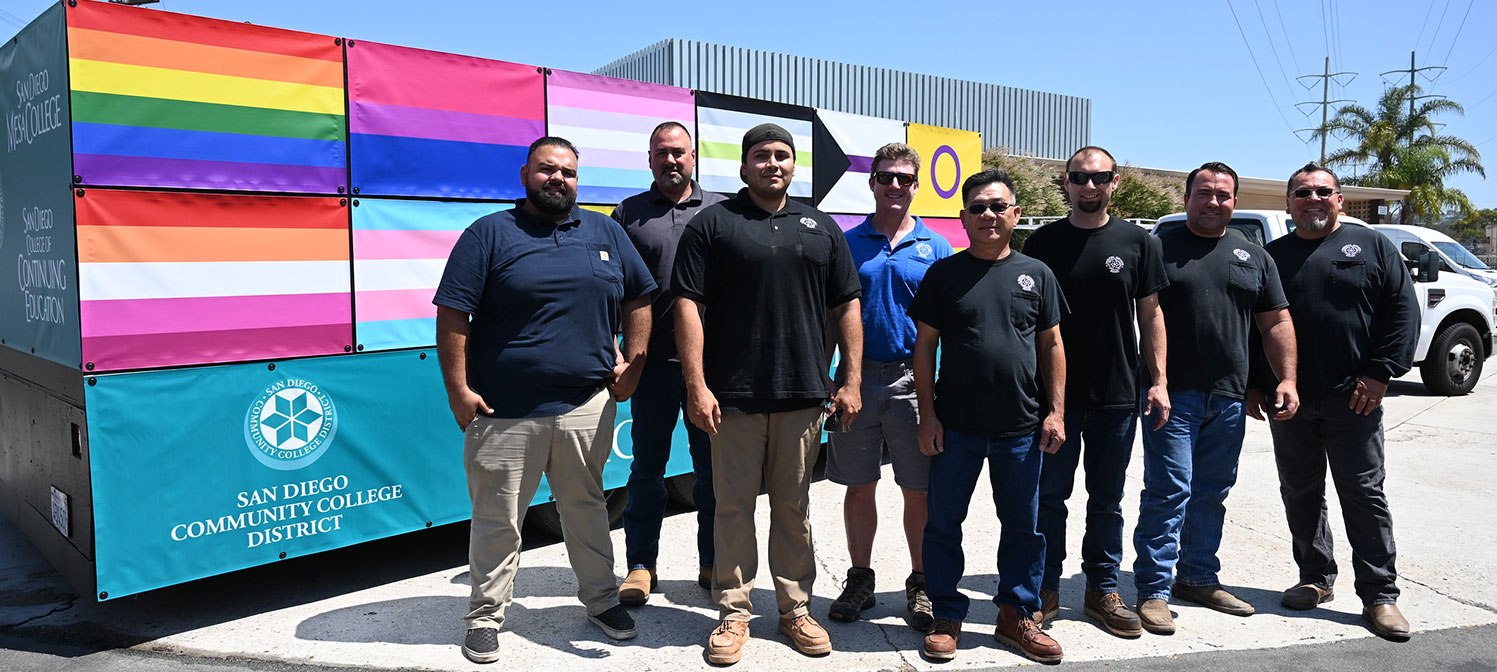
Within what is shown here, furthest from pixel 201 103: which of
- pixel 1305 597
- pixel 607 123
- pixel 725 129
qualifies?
pixel 1305 597

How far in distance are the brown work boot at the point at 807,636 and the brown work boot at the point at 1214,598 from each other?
1.76 meters

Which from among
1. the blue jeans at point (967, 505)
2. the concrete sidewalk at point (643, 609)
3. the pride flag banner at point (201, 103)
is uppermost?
the pride flag banner at point (201, 103)

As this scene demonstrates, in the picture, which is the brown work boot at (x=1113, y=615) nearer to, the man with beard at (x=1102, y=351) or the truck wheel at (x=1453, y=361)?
the man with beard at (x=1102, y=351)

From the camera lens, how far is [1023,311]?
148 inches

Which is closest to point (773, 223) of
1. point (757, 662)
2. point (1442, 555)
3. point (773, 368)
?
point (773, 368)

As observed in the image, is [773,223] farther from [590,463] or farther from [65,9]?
[65,9]

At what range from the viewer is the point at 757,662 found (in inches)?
151

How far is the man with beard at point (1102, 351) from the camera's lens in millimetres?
3977

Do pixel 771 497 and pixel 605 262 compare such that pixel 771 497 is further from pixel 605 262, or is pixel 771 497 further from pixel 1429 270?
pixel 1429 270

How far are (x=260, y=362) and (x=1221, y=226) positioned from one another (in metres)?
4.15

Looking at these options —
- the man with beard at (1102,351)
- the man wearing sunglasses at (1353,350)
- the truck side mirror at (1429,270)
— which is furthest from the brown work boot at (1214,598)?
the truck side mirror at (1429,270)

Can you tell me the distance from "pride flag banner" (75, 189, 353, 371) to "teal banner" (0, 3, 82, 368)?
0.11m

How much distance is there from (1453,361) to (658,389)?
34.8ft

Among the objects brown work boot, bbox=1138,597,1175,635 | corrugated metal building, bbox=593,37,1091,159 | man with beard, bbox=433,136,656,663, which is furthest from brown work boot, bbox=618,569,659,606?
corrugated metal building, bbox=593,37,1091,159
